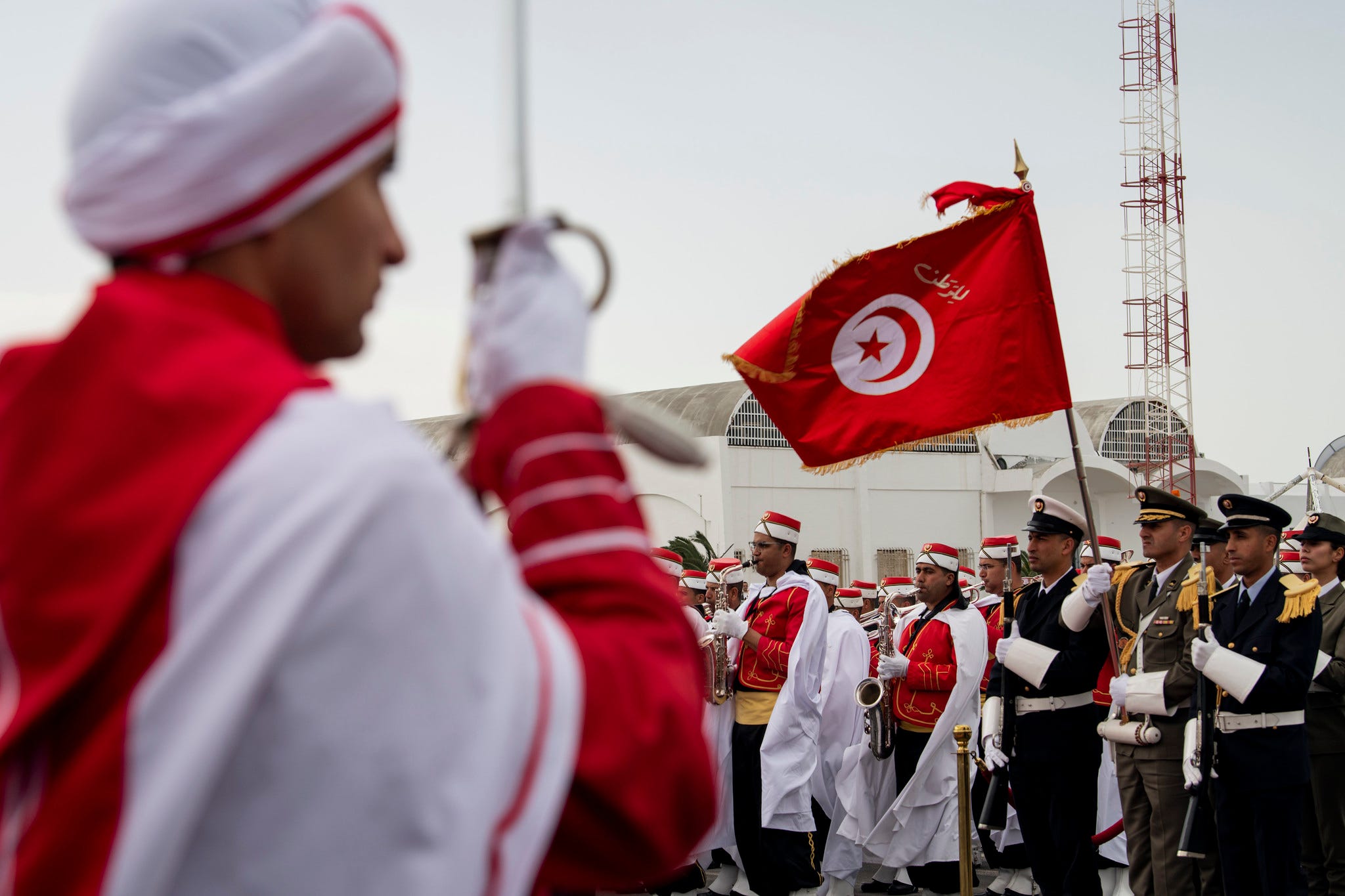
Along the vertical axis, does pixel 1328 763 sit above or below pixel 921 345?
below

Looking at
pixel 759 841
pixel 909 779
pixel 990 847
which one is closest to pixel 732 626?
pixel 759 841

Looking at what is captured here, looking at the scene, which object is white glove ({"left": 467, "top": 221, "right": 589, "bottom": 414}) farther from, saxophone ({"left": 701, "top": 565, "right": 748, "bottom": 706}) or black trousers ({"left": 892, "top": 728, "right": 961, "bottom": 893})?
black trousers ({"left": 892, "top": 728, "right": 961, "bottom": 893})

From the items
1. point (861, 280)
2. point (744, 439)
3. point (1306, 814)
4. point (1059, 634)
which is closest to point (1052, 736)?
point (1059, 634)

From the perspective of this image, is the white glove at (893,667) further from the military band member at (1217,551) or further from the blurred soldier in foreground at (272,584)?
the blurred soldier in foreground at (272,584)

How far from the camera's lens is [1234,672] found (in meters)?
6.38

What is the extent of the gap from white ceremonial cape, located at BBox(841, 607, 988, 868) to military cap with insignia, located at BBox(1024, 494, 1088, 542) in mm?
1431

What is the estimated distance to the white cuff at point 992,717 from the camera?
7.82 meters

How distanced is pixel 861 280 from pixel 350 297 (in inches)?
222

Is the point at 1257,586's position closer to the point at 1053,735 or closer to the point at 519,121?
the point at 1053,735

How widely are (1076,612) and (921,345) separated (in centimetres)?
199

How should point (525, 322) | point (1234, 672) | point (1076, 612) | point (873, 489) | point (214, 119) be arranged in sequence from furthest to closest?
point (873, 489) < point (1076, 612) < point (1234, 672) < point (525, 322) < point (214, 119)

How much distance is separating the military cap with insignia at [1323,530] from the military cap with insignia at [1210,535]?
4.81ft

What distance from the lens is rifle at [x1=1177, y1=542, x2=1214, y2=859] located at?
649cm

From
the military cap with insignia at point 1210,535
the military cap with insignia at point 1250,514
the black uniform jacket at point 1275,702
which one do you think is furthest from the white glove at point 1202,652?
the military cap with insignia at point 1250,514
